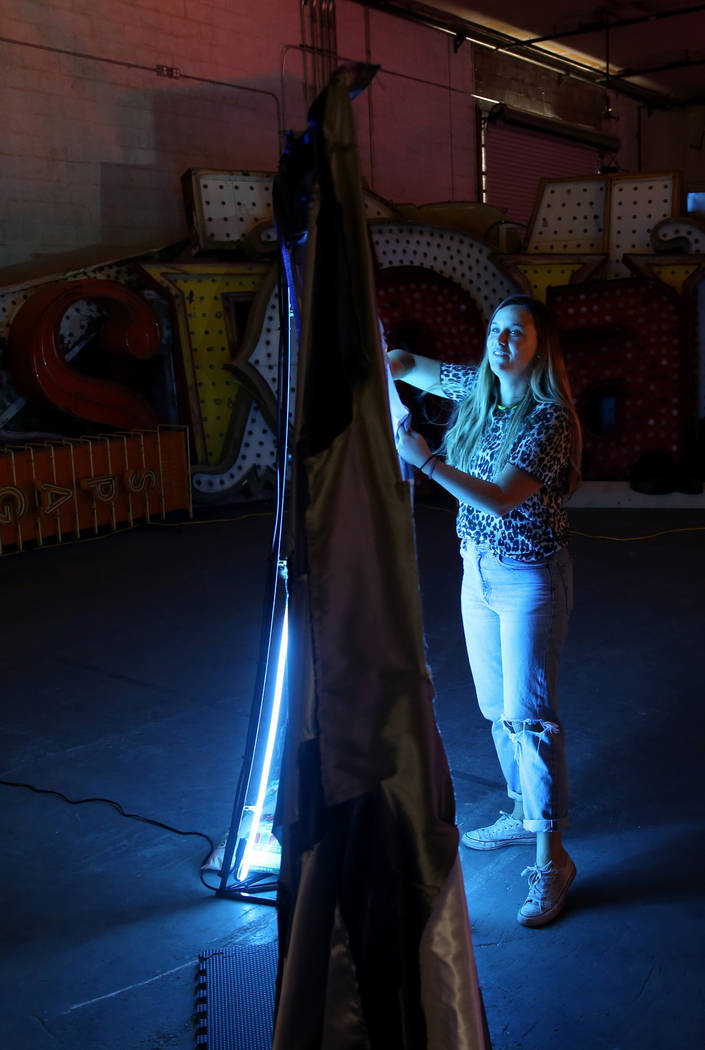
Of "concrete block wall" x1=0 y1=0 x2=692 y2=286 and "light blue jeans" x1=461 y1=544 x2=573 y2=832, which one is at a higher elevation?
"concrete block wall" x1=0 y1=0 x2=692 y2=286

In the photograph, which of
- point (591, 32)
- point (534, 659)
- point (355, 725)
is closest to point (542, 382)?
point (534, 659)

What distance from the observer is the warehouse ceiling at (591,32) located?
46.8 feet

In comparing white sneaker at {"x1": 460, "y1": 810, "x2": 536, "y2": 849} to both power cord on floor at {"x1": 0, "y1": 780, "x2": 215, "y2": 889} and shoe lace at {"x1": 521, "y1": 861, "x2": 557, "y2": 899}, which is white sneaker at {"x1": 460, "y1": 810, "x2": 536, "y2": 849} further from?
power cord on floor at {"x1": 0, "y1": 780, "x2": 215, "y2": 889}

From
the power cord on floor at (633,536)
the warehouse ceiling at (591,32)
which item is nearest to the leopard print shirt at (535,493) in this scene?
the power cord on floor at (633,536)

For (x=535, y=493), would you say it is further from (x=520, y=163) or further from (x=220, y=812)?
(x=520, y=163)

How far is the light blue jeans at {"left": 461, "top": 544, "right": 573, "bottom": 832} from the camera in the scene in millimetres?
2865

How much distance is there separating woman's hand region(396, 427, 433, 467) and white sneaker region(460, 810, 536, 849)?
1594 mm

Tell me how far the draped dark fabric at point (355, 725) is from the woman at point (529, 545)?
1.00 m

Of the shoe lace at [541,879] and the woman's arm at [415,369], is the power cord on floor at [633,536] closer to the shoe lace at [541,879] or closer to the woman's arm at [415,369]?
the woman's arm at [415,369]

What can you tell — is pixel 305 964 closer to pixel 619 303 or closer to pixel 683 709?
pixel 683 709

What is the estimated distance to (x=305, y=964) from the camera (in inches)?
69.9

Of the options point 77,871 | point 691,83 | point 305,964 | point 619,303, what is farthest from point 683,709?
point 691,83

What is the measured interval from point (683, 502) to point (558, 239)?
12.4ft

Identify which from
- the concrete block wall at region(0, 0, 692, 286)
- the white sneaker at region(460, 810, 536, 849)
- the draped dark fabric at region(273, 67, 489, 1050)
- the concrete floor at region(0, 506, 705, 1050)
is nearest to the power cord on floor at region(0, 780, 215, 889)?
the concrete floor at region(0, 506, 705, 1050)
